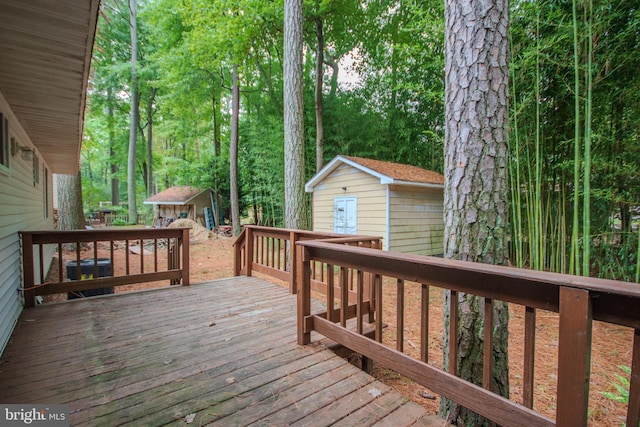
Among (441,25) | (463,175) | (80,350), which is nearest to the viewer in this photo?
(463,175)

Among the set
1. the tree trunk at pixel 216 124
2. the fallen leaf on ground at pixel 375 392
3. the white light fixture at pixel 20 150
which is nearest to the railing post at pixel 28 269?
the white light fixture at pixel 20 150

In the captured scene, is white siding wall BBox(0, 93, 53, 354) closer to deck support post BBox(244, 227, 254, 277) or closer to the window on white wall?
the window on white wall

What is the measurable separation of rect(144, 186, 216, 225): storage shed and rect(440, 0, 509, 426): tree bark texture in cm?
1598

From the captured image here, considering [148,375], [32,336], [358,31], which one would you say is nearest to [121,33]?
[358,31]

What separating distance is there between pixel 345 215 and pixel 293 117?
3.91 m

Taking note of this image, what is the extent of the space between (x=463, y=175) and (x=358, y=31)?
37.7ft

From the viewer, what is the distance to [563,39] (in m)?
3.97

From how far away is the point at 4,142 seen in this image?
10.1 feet

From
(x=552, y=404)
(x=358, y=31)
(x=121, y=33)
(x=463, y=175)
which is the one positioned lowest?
(x=552, y=404)

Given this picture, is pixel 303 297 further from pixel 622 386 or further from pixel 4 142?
pixel 4 142

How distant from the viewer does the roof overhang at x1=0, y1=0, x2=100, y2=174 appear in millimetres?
1719

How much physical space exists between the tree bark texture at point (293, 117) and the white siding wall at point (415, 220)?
10.2 feet

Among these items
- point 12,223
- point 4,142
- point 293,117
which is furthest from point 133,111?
point 12,223

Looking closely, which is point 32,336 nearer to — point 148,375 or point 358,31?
point 148,375
